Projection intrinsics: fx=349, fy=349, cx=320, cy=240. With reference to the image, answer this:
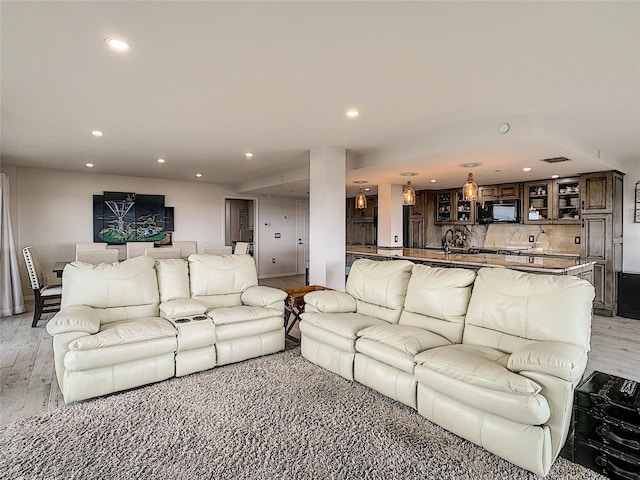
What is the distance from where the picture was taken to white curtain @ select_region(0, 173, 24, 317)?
5.22m

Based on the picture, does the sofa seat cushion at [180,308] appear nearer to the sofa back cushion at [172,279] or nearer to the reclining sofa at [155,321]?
the reclining sofa at [155,321]

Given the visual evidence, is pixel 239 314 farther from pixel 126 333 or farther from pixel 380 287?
pixel 380 287

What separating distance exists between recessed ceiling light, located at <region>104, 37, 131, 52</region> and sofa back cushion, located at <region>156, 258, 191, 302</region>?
7.03ft

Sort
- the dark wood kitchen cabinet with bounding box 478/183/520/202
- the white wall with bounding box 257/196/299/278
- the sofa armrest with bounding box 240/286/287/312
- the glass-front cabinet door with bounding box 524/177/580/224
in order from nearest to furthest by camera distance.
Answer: the sofa armrest with bounding box 240/286/287/312
the glass-front cabinet door with bounding box 524/177/580/224
the dark wood kitchen cabinet with bounding box 478/183/520/202
the white wall with bounding box 257/196/299/278

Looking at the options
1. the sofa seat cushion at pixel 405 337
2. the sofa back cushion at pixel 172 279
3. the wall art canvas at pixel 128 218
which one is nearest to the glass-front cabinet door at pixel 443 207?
the sofa seat cushion at pixel 405 337

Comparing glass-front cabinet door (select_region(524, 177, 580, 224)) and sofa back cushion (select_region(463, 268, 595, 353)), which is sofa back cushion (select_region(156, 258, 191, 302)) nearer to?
sofa back cushion (select_region(463, 268, 595, 353))

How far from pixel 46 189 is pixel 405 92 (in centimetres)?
709

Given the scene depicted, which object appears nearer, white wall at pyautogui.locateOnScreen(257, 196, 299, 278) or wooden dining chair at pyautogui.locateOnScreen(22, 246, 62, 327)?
wooden dining chair at pyautogui.locateOnScreen(22, 246, 62, 327)

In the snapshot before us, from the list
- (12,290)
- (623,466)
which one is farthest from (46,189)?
(623,466)

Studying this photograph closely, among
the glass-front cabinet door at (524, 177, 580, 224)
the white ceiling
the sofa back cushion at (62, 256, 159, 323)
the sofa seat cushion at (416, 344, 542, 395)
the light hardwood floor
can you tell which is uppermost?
the white ceiling

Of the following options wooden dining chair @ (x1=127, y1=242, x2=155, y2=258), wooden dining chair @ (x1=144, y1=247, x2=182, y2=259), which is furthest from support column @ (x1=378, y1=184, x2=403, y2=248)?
wooden dining chair @ (x1=127, y1=242, x2=155, y2=258)

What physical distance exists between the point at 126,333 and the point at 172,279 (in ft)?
3.11

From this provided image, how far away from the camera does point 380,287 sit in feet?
11.1

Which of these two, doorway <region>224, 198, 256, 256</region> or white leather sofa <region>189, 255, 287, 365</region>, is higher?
doorway <region>224, 198, 256, 256</region>
